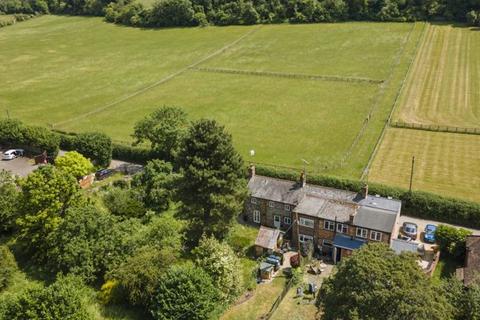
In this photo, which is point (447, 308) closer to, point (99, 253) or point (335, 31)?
point (99, 253)

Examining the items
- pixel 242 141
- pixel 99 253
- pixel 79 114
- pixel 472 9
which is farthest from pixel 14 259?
pixel 472 9

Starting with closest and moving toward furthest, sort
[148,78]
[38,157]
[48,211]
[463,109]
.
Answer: [48,211], [38,157], [463,109], [148,78]

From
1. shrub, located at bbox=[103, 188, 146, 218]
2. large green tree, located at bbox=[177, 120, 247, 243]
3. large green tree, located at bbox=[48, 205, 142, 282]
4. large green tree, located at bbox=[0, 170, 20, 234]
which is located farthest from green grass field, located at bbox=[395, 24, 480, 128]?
large green tree, located at bbox=[0, 170, 20, 234]

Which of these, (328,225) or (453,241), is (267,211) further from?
(453,241)

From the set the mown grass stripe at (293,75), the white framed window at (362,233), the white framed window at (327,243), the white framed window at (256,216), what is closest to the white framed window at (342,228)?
the white framed window at (362,233)

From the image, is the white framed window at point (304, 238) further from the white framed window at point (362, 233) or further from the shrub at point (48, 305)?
the shrub at point (48, 305)

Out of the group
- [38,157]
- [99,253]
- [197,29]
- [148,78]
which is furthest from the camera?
[197,29]
